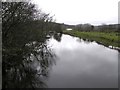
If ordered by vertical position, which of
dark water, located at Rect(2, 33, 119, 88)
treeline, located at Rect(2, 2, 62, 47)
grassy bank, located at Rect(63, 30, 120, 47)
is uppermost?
treeline, located at Rect(2, 2, 62, 47)

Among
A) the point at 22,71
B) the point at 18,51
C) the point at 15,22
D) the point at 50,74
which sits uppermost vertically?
the point at 15,22

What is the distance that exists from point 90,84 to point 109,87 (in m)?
0.80

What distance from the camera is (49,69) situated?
433 inches

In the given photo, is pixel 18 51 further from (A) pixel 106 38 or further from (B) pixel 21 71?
(A) pixel 106 38

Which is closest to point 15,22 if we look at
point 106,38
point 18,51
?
point 18,51

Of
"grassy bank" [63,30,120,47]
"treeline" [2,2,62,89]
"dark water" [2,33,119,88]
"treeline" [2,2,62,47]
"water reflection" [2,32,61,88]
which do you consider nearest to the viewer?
"water reflection" [2,32,61,88]

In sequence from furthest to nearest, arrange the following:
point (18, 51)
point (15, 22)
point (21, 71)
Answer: point (15, 22)
point (18, 51)
point (21, 71)

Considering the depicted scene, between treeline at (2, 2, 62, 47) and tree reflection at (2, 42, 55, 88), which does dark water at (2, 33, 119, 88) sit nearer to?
tree reflection at (2, 42, 55, 88)

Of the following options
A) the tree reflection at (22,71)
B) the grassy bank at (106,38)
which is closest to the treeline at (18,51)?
the tree reflection at (22,71)

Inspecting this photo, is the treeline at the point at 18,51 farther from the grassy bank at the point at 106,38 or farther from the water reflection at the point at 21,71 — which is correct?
the grassy bank at the point at 106,38

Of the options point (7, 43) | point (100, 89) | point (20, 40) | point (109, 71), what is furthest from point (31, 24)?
point (100, 89)

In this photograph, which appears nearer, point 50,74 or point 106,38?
point 50,74


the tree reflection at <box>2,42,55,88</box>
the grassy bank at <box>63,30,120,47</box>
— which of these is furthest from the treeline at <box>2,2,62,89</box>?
the grassy bank at <box>63,30,120,47</box>

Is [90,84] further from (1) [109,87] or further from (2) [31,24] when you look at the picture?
(2) [31,24]
